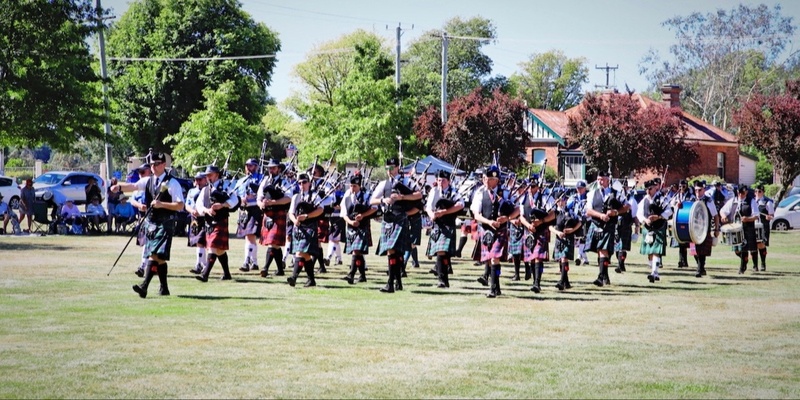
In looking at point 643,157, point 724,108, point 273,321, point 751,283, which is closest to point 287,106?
point 724,108

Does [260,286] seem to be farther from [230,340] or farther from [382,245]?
[230,340]

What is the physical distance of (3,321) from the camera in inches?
465

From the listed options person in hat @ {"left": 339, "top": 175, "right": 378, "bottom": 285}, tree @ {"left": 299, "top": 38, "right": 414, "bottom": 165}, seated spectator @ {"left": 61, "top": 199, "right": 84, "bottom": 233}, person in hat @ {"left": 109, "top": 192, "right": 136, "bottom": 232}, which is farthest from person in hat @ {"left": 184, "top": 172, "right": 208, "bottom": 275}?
tree @ {"left": 299, "top": 38, "right": 414, "bottom": 165}

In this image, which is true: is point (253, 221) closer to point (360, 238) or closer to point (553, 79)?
point (360, 238)

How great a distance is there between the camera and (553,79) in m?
93.8

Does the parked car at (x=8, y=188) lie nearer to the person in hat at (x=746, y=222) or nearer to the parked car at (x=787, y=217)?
the person in hat at (x=746, y=222)

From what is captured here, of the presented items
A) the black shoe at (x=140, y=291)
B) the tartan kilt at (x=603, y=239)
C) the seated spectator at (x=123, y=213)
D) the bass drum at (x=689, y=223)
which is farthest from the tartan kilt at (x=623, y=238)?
the seated spectator at (x=123, y=213)

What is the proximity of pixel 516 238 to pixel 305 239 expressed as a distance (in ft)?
11.5

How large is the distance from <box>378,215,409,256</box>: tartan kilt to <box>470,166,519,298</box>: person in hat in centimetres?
124

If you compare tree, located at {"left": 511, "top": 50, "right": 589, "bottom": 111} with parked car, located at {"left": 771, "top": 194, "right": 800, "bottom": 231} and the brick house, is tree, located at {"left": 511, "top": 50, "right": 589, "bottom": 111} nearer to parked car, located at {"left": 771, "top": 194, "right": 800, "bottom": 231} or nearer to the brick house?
the brick house

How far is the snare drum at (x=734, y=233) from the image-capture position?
21.5 metres

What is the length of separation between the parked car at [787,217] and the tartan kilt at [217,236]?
2850cm

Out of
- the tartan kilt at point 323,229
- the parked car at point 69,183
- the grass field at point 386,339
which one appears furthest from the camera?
the parked car at point 69,183

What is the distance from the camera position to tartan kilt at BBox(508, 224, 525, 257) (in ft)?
54.0
